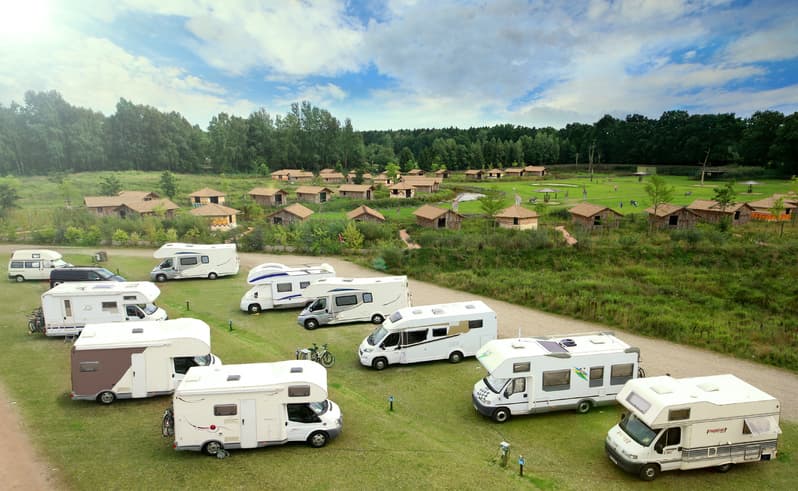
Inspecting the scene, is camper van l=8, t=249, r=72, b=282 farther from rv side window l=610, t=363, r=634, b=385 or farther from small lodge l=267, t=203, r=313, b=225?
rv side window l=610, t=363, r=634, b=385

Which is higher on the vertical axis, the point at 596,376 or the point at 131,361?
the point at 131,361

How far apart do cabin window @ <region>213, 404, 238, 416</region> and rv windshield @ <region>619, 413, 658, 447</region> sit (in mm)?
9491

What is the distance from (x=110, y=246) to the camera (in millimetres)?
40906

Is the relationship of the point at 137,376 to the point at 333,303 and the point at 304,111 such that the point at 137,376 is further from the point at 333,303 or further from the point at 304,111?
the point at 304,111

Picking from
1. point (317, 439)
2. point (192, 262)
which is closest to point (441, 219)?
point (192, 262)

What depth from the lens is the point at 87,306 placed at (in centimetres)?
1873

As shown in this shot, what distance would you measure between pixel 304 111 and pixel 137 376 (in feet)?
391

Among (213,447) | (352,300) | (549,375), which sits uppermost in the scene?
(352,300)

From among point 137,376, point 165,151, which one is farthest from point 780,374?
point 165,151

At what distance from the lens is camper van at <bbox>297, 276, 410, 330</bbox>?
843 inches

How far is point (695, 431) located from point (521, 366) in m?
4.32

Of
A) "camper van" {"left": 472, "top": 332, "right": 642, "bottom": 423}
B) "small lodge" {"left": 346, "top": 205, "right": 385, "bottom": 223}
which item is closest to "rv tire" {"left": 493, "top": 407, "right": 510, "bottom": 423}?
"camper van" {"left": 472, "top": 332, "right": 642, "bottom": 423}

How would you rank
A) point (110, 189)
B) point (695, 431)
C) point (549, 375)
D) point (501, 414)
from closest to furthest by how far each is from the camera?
point (695, 431), point (501, 414), point (549, 375), point (110, 189)

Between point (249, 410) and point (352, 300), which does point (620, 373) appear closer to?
point (249, 410)
